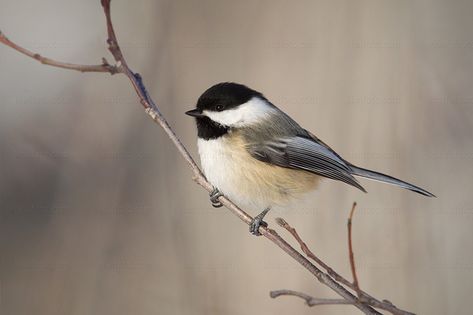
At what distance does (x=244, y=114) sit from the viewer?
2.62 m

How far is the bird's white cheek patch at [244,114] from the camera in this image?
2.55 m

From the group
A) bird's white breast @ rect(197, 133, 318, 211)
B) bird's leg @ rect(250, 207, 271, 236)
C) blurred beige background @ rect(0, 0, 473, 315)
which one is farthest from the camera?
blurred beige background @ rect(0, 0, 473, 315)

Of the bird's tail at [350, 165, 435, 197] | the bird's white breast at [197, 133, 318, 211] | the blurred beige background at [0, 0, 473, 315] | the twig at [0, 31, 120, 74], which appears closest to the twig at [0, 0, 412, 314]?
the twig at [0, 31, 120, 74]

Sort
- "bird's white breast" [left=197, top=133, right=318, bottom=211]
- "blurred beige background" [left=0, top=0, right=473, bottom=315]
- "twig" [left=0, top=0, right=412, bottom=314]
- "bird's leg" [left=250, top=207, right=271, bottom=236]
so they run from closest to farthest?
"twig" [left=0, top=0, right=412, bottom=314] < "bird's leg" [left=250, top=207, right=271, bottom=236] < "bird's white breast" [left=197, top=133, right=318, bottom=211] < "blurred beige background" [left=0, top=0, right=473, bottom=315]

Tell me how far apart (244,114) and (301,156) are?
1.13 feet

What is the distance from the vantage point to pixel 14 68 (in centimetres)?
467

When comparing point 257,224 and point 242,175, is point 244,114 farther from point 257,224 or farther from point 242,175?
point 257,224

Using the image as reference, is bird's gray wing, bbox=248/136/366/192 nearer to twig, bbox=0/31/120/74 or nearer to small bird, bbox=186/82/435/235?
small bird, bbox=186/82/435/235

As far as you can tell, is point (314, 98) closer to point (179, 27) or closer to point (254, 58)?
point (254, 58)

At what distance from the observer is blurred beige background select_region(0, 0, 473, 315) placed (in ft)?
10.8

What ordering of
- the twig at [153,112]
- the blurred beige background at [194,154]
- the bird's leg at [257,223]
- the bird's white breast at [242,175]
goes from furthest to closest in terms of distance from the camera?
the blurred beige background at [194,154], the bird's white breast at [242,175], the bird's leg at [257,223], the twig at [153,112]

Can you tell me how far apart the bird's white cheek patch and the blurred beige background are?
49 centimetres

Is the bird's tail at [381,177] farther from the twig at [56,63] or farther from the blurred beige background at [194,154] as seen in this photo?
the twig at [56,63]

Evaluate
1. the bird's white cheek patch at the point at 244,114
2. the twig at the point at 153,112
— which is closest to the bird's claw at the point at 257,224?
the twig at the point at 153,112
